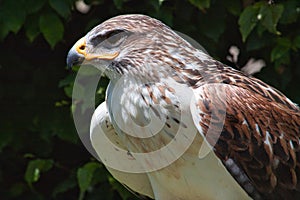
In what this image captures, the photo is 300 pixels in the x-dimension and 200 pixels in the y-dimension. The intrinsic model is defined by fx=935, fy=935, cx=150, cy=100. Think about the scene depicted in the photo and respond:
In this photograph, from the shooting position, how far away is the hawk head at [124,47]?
4.28 metres

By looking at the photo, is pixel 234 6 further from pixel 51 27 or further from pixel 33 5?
pixel 33 5

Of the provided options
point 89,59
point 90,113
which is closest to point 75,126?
point 90,113

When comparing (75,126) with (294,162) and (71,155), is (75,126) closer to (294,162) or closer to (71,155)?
(71,155)

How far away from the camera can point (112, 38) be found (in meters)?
4.32

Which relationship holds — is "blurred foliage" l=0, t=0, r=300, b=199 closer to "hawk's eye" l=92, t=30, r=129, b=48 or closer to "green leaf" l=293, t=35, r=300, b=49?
"green leaf" l=293, t=35, r=300, b=49

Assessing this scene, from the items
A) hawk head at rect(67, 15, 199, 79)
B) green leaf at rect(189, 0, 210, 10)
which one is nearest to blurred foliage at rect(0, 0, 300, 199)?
green leaf at rect(189, 0, 210, 10)

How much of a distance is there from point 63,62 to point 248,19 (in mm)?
1462

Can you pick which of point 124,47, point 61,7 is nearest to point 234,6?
point 61,7

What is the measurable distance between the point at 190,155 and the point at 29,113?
2.33 metres

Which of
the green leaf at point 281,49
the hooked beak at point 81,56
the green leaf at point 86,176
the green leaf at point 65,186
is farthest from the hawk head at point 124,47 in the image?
the green leaf at point 65,186

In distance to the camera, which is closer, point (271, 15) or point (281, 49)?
point (271, 15)

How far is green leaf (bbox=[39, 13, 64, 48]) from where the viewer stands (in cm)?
569

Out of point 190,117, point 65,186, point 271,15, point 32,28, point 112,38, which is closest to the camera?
point 190,117

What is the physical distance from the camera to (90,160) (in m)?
6.27
